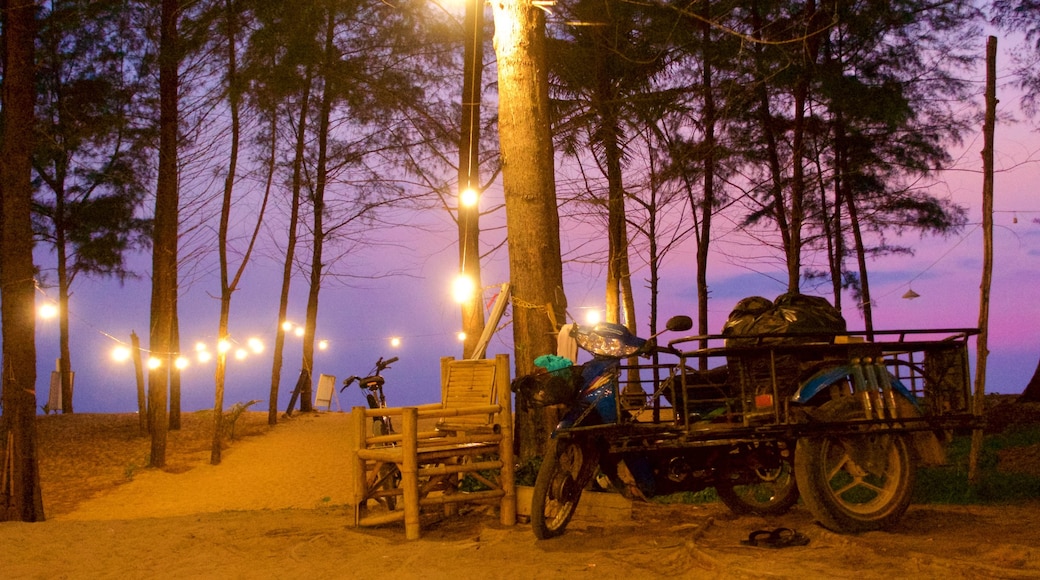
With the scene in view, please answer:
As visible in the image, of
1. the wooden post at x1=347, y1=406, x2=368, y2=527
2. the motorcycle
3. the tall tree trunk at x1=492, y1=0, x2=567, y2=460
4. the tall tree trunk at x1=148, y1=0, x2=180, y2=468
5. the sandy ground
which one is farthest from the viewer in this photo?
the tall tree trunk at x1=148, y1=0, x2=180, y2=468

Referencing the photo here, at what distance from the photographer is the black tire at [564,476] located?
4.93 m

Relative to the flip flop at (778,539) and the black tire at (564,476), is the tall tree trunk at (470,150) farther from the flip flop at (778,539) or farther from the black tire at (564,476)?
the flip flop at (778,539)

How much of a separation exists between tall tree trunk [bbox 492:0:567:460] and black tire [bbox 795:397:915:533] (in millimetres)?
2897

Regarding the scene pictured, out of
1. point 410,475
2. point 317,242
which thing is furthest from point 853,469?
point 317,242

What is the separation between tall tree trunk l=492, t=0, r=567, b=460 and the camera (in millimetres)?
7289

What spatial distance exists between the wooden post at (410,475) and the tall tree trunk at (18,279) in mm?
5905

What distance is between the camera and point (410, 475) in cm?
530

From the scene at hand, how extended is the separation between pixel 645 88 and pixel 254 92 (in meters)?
7.94

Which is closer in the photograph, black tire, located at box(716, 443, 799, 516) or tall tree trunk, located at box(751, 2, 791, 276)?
black tire, located at box(716, 443, 799, 516)

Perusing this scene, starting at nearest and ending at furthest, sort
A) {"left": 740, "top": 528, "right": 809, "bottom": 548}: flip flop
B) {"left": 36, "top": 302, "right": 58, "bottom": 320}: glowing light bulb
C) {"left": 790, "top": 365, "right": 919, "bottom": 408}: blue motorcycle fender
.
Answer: {"left": 740, "top": 528, "right": 809, "bottom": 548}: flip flop < {"left": 790, "top": 365, "right": 919, "bottom": 408}: blue motorcycle fender < {"left": 36, "top": 302, "right": 58, "bottom": 320}: glowing light bulb

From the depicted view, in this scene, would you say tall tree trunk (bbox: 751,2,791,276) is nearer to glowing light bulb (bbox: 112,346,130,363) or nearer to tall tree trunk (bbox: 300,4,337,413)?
tall tree trunk (bbox: 300,4,337,413)

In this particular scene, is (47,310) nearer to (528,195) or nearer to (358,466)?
(528,195)

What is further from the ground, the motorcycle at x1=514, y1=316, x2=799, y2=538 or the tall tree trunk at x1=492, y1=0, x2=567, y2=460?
the tall tree trunk at x1=492, y1=0, x2=567, y2=460

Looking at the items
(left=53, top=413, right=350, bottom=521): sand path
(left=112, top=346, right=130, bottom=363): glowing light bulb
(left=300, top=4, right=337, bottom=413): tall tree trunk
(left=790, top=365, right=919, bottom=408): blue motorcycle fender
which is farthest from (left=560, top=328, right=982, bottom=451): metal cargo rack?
(left=300, top=4, right=337, bottom=413): tall tree trunk
